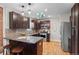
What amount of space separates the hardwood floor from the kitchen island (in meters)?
0.07

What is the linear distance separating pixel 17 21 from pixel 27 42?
0.39 metres

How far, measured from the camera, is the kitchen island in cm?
176

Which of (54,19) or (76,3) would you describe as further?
(54,19)

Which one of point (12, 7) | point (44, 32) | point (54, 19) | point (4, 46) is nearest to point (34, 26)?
point (44, 32)

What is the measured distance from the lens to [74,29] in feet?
5.79

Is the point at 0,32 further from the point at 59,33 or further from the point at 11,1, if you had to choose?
the point at 59,33

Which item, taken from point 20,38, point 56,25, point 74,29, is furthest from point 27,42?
point 74,29

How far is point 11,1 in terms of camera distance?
171cm

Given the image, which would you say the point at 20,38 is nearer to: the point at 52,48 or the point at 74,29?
the point at 52,48

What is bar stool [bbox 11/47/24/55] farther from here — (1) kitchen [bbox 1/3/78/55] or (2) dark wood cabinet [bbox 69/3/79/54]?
(2) dark wood cabinet [bbox 69/3/79/54]

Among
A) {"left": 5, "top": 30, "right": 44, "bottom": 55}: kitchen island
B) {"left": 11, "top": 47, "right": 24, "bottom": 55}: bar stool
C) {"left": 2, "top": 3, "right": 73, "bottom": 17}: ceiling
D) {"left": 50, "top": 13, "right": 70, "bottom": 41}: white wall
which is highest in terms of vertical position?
{"left": 2, "top": 3, "right": 73, "bottom": 17}: ceiling

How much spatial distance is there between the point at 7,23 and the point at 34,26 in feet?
1.41

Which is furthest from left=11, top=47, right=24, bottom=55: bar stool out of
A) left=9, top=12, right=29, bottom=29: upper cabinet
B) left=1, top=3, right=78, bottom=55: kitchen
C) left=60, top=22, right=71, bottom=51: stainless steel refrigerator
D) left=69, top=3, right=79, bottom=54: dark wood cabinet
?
left=69, top=3, right=79, bottom=54: dark wood cabinet
